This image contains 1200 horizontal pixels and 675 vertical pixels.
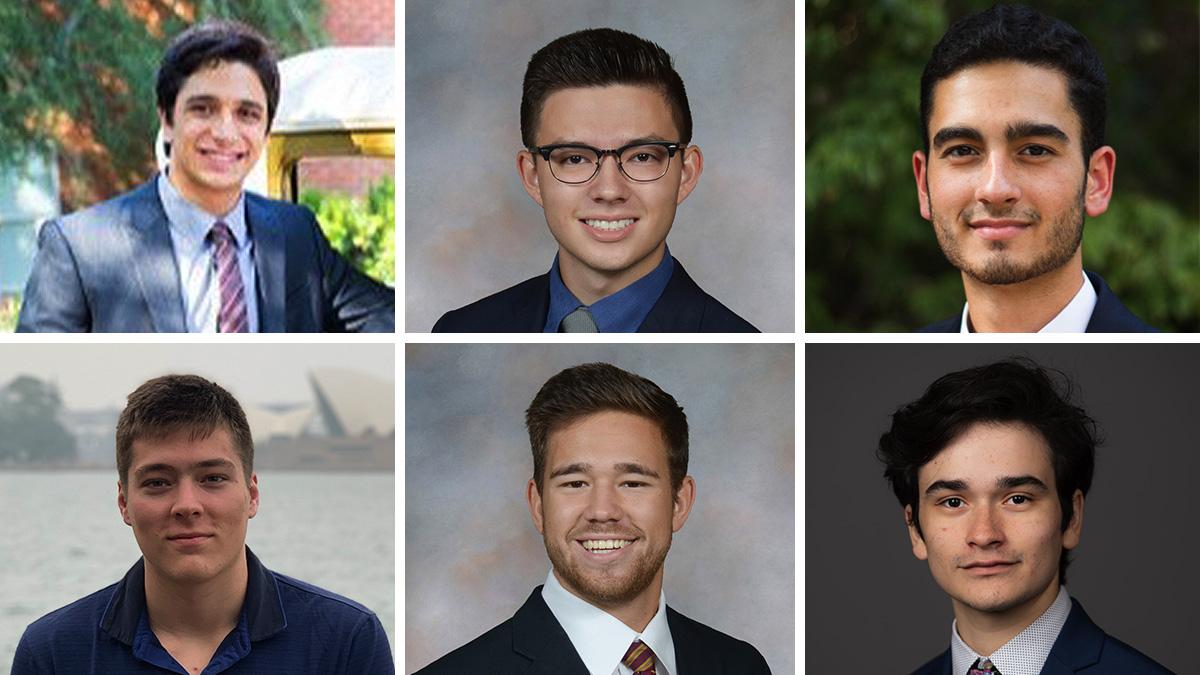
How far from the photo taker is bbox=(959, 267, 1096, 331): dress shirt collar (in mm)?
3100

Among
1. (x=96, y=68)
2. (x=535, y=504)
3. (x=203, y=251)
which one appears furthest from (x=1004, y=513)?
(x=96, y=68)

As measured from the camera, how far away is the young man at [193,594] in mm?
3045

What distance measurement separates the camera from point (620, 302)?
3.13 meters

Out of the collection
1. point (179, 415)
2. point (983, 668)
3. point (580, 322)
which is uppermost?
point (580, 322)

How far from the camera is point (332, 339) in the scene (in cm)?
313

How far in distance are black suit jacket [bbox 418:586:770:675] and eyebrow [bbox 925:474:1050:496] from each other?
434 mm

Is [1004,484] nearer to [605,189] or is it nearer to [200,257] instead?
[605,189]

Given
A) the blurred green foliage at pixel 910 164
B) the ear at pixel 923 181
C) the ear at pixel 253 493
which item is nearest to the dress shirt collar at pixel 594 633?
the ear at pixel 253 493

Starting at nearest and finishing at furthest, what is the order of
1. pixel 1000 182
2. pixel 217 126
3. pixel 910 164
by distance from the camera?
1. pixel 1000 182
2. pixel 217 126
3. pixel 910 164

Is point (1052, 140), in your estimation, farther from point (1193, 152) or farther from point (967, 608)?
point (1193, 152)

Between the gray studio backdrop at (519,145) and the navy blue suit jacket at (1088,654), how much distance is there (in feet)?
2.41

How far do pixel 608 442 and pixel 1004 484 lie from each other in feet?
2.25

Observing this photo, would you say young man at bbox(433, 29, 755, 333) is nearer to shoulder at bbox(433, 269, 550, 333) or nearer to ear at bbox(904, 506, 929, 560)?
shoulder at bbox(433, 269, 550, 333)

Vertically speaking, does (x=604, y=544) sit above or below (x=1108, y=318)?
below
